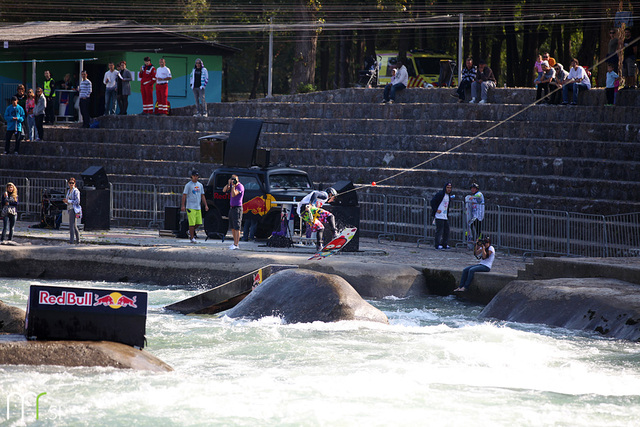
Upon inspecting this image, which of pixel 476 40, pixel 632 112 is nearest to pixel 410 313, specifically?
pixel 632 112

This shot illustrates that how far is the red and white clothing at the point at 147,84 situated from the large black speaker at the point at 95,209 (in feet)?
27.0

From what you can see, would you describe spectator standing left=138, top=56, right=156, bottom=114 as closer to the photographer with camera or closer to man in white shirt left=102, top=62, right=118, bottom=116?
man in white shirt left=102, top=62, right=118, bottom=116

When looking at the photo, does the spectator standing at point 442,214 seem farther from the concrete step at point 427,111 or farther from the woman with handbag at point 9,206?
the woman with handbag at point 9,206

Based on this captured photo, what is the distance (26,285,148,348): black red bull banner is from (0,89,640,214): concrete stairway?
42.8ft

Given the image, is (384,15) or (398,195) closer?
(398,195)

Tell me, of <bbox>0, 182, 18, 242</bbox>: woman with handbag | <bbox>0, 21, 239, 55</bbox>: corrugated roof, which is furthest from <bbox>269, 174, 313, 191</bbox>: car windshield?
<bbox>0, 21, 239, 55</bbox>: corrugated roof

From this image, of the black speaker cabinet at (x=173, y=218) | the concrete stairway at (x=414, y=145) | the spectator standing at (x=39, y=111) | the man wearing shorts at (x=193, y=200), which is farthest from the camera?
the spectator standing at (x=39, y=111)

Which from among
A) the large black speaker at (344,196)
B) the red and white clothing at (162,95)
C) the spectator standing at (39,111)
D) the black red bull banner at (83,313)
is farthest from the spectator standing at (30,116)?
the black red bull banner at (83,313)

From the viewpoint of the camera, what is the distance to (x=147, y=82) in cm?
3186

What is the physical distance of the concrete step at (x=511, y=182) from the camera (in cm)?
2247

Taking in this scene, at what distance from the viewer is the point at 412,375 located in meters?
12.2

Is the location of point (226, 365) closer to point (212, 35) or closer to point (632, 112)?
point (632, 112)

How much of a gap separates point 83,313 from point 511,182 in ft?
A: 48.0

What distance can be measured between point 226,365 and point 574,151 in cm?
1424
